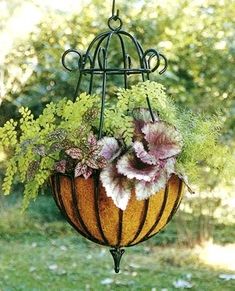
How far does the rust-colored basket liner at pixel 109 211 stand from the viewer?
1194mm

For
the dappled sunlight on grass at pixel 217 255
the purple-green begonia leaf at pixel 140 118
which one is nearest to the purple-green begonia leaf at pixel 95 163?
the purple-green begonia leaf at pixel 140 118

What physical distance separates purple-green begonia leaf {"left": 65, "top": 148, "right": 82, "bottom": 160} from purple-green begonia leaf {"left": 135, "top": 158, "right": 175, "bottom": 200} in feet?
0.37

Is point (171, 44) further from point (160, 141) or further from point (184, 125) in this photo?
point (160, 141)

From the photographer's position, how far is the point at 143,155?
118cm

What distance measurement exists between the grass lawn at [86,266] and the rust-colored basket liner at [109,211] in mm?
2281

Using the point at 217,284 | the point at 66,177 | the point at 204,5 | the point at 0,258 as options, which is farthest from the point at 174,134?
the point at 0,258

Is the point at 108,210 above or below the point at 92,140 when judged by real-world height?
below

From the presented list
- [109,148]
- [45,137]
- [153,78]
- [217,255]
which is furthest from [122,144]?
[217,255]

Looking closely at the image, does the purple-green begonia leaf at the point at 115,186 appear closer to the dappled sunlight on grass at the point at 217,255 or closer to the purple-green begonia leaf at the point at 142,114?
the purple-green begonia leaf at the point at 142,114

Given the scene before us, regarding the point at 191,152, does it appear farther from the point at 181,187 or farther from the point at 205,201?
the point at 205,201

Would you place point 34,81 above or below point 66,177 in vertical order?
above

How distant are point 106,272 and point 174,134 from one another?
8.90ft

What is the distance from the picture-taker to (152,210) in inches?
47.8

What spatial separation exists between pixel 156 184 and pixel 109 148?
0.10 meters
